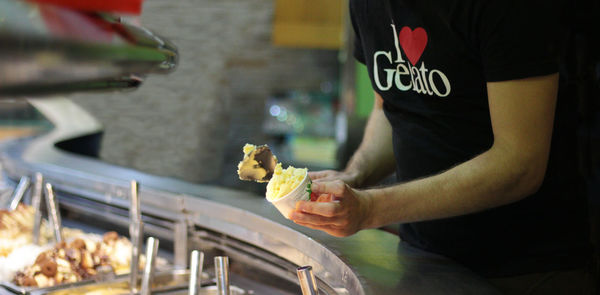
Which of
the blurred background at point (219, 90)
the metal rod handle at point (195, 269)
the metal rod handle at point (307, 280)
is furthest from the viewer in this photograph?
the blurred background at point (219, 90)

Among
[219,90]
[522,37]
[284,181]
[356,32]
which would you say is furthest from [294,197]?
[219,90]

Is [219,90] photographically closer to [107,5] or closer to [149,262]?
[149,262]

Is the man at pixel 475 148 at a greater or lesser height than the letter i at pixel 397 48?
lesser

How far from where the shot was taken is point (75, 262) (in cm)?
153

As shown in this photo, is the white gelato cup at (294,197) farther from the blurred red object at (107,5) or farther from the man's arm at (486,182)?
the blurred red object at (107,5)

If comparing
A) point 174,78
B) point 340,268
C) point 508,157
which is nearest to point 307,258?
point 340,268

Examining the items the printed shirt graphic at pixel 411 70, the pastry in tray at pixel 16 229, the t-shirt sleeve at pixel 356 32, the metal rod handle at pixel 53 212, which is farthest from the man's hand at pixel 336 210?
the pastry in tray at pixel 16 229

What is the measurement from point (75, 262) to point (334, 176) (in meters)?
0.70

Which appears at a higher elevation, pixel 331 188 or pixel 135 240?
pixel 331 188

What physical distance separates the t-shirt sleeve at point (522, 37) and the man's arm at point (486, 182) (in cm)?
2

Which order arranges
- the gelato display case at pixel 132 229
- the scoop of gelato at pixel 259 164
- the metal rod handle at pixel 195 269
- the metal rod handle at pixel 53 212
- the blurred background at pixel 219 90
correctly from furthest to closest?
the blurred background at pixel 219 90 → the metal rod handle at pixel 53 212 → the metal rod handle at pixel 195 269 → the scoop of gelato at pixel 259 164 → the gelato display case at pixel 132 229

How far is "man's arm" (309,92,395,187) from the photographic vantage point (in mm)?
1339

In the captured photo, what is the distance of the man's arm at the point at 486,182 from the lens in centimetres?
97

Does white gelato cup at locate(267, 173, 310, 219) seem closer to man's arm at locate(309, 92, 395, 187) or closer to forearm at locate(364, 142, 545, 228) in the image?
forearm at locate(364, 142, 545, 228)
